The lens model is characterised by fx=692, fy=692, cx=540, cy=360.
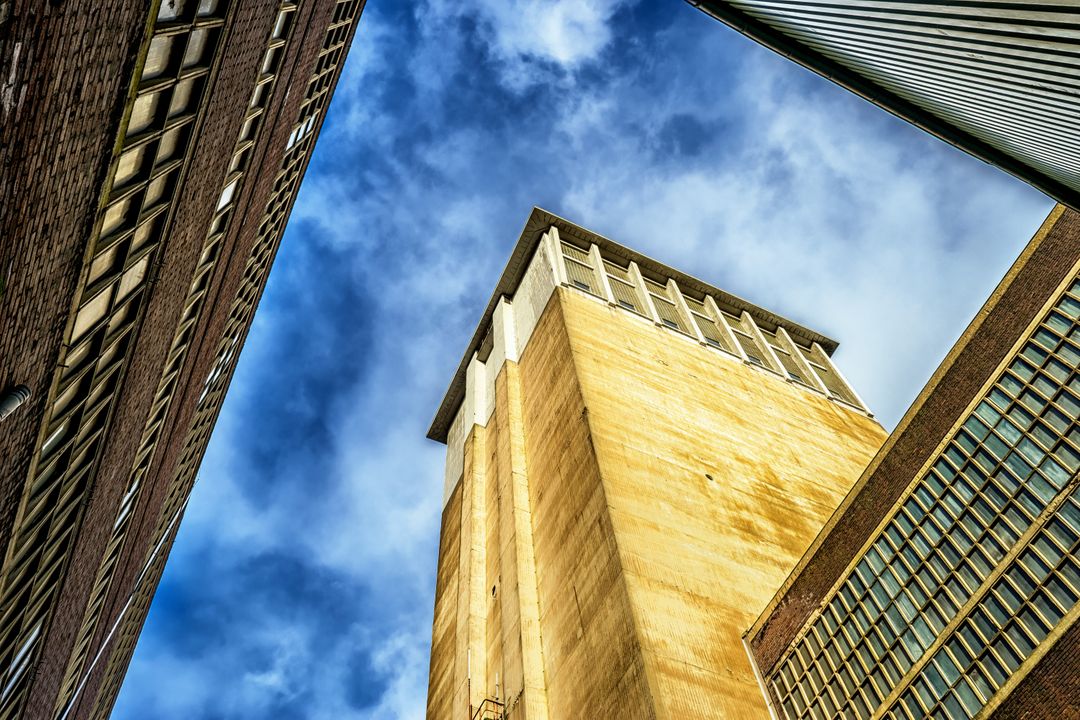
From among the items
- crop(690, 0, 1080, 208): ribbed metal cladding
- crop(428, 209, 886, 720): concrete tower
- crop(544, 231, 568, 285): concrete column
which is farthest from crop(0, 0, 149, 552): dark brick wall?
crop(544, 231, 568, 285): concrete column

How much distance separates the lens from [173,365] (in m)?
17.5

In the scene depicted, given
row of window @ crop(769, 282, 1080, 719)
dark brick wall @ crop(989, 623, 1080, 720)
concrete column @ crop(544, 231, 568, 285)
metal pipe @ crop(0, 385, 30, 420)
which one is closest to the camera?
metal pipe @ crop(0, 385, 30, 420)

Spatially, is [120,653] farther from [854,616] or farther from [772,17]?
[772,17]

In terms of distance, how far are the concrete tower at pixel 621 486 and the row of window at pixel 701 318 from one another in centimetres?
18

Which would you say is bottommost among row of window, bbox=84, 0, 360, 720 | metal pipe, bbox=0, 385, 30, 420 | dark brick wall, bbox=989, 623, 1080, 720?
row of window, bbox=84, 0, 360, 720

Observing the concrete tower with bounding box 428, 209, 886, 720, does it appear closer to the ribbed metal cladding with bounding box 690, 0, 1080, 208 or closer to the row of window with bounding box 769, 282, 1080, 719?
the row of window with bounding box 769, 282, 1080, 719

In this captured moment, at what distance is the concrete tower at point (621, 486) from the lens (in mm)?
18891

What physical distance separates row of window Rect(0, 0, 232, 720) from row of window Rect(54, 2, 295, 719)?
12.0 feet

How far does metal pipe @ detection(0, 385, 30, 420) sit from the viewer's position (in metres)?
7.92

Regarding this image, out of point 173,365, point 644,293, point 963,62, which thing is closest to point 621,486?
point 173,365

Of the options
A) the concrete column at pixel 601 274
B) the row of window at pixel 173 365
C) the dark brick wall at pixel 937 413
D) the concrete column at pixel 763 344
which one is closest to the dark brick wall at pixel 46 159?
the row of window at pixel 173 365

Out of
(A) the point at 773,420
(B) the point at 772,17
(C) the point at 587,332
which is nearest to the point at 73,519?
(B) the point at 772,17

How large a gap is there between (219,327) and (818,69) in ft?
60.9

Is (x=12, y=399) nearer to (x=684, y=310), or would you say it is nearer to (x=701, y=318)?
(x=684, y=310)
